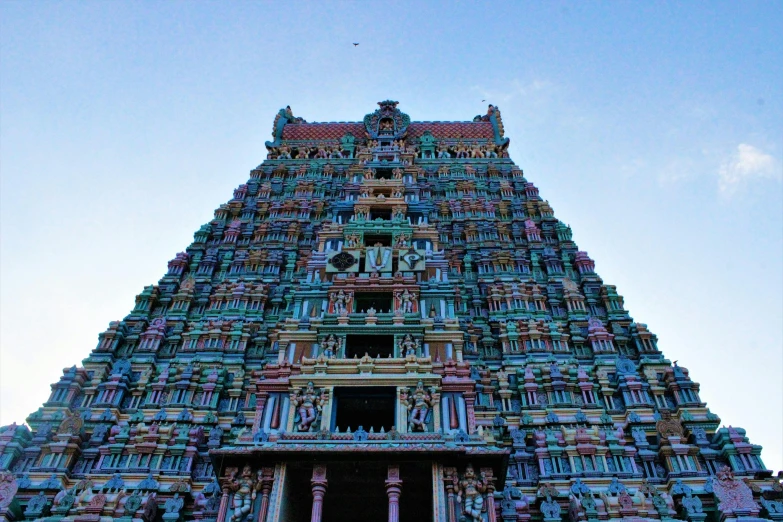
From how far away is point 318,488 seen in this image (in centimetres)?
1789

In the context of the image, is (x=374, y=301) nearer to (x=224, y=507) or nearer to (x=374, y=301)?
(x=374, y=301)

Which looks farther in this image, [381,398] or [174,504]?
[381,398]

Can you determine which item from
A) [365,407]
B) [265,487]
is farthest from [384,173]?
[265,487]

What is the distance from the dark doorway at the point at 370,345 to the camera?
24.4 meters

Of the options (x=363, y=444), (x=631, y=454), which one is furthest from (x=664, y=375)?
(x=363, y=444)

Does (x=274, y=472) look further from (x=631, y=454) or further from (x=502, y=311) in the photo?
(x=502, y=311)

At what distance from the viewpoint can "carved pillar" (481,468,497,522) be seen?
17.5 metres

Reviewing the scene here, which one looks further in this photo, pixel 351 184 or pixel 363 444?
pixel 351 184

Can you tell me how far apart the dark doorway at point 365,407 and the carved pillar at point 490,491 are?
162 inches

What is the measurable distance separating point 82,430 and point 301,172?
2235 cm

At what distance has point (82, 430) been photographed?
921 inches

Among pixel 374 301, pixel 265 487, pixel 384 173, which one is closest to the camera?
pixel 265 487

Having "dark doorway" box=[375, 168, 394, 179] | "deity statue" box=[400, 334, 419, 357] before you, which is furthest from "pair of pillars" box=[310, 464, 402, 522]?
"dark doorway" box=[375, 168, 394, 179]

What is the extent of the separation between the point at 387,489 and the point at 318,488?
168cm
